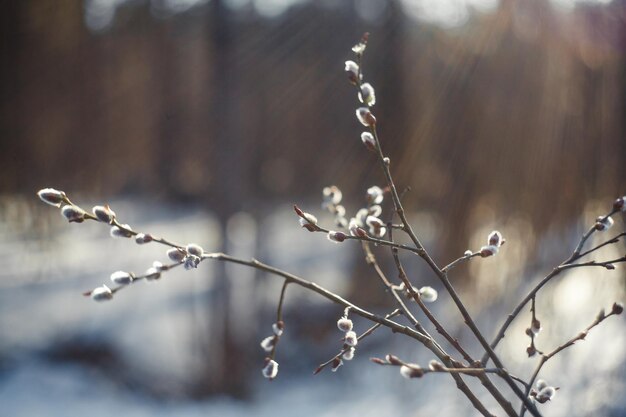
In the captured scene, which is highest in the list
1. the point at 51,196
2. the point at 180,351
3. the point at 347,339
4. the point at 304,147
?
the point at 304,147

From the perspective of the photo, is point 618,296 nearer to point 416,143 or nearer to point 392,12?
point 416,143

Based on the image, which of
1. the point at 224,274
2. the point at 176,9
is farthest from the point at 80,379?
the point at 176,9

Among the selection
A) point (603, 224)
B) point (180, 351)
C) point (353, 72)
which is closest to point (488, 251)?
point (603, 224)

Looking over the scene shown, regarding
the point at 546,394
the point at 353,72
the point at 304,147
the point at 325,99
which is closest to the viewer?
the point at 353,72

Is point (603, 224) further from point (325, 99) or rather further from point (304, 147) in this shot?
point (304, 147)

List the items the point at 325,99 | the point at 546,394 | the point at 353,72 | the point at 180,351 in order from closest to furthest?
the point at 353,72 → the point at 546,394 → the point at 180,351 → the point at 325,99

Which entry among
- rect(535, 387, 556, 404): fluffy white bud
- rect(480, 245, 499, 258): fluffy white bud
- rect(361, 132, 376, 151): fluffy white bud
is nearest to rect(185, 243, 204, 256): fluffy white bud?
rect(361, 132, 376, 151): fluffy white bud

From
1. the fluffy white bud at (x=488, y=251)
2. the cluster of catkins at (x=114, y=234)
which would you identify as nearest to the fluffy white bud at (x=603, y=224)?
the fluffy white bud at (x=488, y=251)

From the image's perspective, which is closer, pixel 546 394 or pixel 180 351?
pixel 546 394

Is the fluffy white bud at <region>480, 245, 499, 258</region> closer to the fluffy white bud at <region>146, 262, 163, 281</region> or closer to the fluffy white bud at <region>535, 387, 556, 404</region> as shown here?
the fluffy white bud at <region>535, 387, 556, 404</region>
